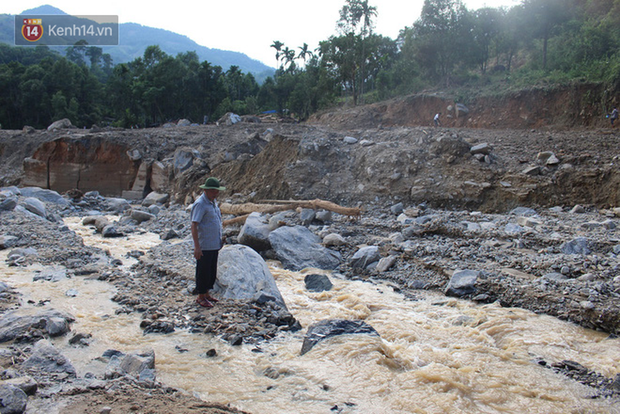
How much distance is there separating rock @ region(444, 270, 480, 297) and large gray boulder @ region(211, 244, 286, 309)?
242cm

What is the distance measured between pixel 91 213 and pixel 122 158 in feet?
18.4

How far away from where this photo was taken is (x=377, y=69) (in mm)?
36156

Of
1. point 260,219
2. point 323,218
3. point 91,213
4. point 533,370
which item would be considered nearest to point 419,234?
point 323,218

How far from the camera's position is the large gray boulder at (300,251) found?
7219 millimetres

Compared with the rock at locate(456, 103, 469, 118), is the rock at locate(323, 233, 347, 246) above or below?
below

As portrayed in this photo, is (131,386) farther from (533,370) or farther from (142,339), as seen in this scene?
(533,370)

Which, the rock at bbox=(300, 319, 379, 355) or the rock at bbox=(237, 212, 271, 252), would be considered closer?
the rock at bbox=(300, 319, 379, 355)

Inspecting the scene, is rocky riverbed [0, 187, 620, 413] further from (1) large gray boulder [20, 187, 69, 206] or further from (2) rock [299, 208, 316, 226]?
(1) large gray boulder [20, 187, 69, 206]

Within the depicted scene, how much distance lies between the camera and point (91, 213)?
14.0 m

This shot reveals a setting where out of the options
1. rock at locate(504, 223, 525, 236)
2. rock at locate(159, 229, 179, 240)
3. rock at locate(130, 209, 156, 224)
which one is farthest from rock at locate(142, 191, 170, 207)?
rock at locate(504, 223, 525, 236)

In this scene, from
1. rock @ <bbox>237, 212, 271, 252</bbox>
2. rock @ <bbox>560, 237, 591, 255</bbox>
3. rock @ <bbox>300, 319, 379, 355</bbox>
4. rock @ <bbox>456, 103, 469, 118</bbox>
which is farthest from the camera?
rock @ <bbox>456, 103, 469, 118</bbox>

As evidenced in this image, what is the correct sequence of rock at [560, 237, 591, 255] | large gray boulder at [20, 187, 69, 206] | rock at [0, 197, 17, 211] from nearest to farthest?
rock at [560, 237, 591, 255] → rock at [0, 197, 17, 211] → large gray boulder at [20, 187, 69, 206]

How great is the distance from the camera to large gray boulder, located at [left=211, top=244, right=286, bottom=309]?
501 centimetres

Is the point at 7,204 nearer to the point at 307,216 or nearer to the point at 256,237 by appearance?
the point at 256,237
